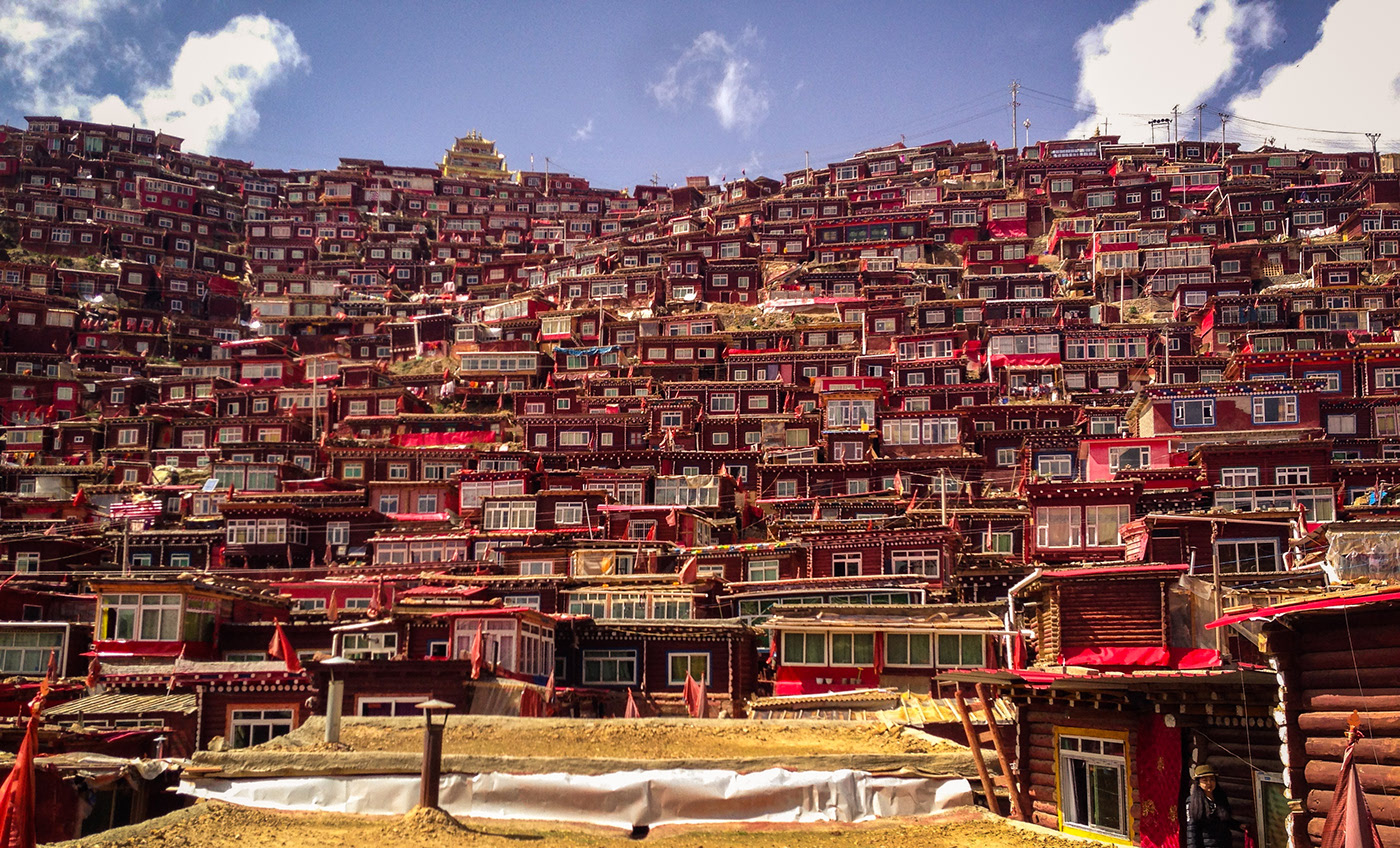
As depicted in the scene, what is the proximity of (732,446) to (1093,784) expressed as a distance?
196ft

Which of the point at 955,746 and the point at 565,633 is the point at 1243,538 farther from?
the point at 955,746

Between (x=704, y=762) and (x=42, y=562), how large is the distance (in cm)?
6018

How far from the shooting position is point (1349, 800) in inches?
567

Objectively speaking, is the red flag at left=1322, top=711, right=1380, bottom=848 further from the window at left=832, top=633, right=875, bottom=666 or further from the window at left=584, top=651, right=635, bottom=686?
Answer: the window at left=584, top=651, right=635, bottom=686

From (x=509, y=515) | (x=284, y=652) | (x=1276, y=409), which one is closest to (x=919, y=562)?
(x=1276, y=409)

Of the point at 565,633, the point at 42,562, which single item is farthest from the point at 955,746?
the point at 42,562

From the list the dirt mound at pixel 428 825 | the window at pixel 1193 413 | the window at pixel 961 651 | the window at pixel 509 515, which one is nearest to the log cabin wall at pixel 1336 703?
the dirt mound at pixel 428 825

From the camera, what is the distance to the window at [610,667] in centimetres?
4559

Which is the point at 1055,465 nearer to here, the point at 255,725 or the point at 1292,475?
the point at 1292,475

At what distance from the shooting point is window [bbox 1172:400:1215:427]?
66.5 meters

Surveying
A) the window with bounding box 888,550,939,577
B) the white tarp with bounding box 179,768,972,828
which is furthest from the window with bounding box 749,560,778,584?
the white tarp with bounding box 179,768,972,828

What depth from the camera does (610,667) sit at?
45.7 meters

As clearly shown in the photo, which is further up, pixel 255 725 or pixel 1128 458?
pixel 1128 458

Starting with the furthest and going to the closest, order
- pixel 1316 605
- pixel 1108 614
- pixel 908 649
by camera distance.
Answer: pixel 908 649
pixel 1108 614
pixel 1316 605
